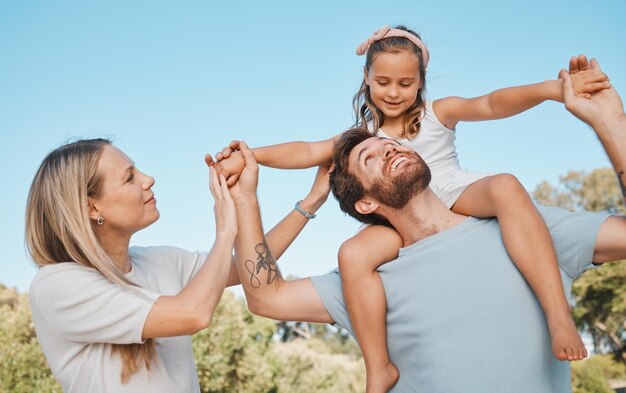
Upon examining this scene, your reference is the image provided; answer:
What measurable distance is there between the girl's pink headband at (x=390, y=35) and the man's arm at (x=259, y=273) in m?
1.41

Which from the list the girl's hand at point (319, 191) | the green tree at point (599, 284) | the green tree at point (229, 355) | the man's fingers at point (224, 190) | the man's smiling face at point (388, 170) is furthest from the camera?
the green tree at point (599, 284)

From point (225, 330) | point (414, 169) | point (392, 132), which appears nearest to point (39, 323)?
point (414, 169)

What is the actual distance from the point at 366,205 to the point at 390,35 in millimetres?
1351

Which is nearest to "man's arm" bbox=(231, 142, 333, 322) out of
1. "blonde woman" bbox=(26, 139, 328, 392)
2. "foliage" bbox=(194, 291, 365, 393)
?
"blonde woman" bbox=(26, 139, 328, 392)

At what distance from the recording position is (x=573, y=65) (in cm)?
276

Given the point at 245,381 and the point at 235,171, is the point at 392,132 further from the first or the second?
the point at 245,381

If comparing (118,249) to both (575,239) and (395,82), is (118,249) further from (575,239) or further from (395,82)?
(575,239)

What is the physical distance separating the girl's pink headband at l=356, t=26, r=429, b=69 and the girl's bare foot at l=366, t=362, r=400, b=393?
1.95m

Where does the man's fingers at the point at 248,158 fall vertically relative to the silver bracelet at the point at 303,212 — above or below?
above

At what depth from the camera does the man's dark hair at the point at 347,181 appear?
3119 mm

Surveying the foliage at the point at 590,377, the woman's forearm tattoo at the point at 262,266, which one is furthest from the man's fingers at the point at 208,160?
the foliage at the point at 590,377

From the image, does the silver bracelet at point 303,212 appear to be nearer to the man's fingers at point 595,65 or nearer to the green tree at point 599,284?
the man's fingers at point 595,65

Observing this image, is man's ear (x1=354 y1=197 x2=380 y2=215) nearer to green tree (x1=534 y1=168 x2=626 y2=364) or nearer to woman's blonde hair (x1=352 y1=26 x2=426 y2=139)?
woman's blonde hair (x1=352 y1=26 x2=426 y2=139)

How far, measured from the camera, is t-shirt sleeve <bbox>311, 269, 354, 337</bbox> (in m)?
2.94
